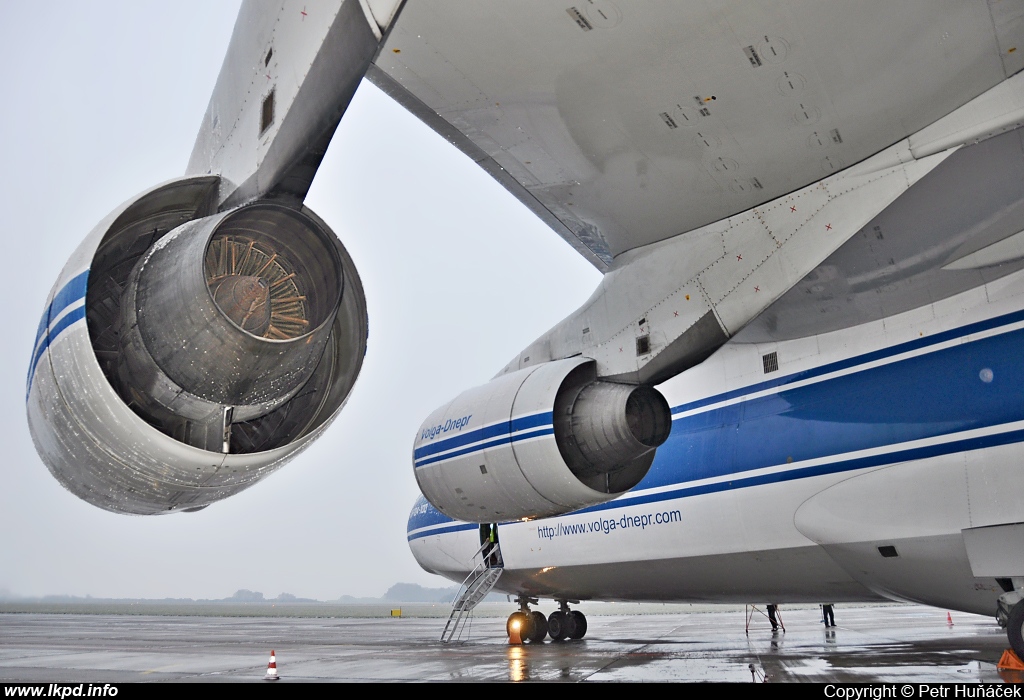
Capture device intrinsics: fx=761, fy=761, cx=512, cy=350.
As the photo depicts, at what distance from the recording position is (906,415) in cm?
676

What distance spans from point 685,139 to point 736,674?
5.00 m

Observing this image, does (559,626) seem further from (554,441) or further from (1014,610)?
(1014,610)

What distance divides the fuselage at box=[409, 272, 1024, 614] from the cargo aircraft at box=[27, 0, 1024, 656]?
0.09 ft

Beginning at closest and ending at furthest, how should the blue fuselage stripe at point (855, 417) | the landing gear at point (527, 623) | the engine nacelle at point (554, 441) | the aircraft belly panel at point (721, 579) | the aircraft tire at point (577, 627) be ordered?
1. the blue fuselage stripe at point (855, 417)
2. the engine nacelle at point (554, 441)
3. the aircraft belly panel at point (721, 579)
4. the landing gear at point (527, 623)
5. the aircraft tire at point (577, 627)

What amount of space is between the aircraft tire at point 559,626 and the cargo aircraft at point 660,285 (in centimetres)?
555

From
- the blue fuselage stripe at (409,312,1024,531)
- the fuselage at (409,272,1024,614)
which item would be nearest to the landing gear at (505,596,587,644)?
the fuselage at (409,272,1024,614)

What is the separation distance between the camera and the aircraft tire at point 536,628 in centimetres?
1338

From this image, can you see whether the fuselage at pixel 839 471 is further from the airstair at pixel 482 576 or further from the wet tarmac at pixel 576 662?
the airstair at pixel 482 576

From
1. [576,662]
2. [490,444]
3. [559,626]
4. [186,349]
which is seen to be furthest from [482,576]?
[186,349]

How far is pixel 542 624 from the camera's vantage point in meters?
13.5

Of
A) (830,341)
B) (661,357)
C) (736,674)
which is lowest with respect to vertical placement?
(736,674)

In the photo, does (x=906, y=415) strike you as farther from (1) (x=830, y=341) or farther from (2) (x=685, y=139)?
(2) (x=685, y=139)

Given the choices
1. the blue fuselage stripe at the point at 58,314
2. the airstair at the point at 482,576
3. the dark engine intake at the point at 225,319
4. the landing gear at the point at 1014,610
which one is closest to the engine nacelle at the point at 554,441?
the dark engine intake at the point at 225,319

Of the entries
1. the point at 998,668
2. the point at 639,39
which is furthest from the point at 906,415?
the point at 639,39
